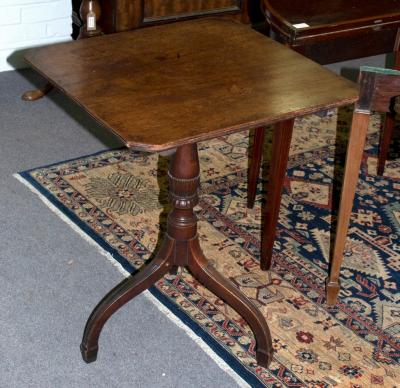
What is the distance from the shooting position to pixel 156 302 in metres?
2.82

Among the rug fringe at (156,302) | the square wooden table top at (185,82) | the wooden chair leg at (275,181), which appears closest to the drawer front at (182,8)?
the rug fringe at (156,302)

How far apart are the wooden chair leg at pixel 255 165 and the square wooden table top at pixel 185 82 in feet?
1.49

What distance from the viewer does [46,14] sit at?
4.51 m

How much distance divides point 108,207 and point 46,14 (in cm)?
164

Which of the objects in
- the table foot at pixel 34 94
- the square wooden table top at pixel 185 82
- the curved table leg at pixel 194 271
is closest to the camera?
the square wooden table top at pixel 185 82

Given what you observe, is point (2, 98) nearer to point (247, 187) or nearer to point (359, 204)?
point (247, 187)

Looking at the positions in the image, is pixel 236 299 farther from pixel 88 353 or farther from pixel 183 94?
pixel 183 94

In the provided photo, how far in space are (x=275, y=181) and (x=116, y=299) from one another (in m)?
0.68

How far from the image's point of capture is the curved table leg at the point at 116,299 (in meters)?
2.52

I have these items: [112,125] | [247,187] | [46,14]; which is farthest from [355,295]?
[46,14]

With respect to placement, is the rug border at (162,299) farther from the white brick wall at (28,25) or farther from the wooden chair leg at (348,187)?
the white brick wall at (28,25)

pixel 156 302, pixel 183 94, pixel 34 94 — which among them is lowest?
pixel 156 302

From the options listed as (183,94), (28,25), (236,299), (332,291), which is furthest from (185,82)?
(28,25)

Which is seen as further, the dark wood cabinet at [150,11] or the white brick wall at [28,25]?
the white brick wall at [28,25]
